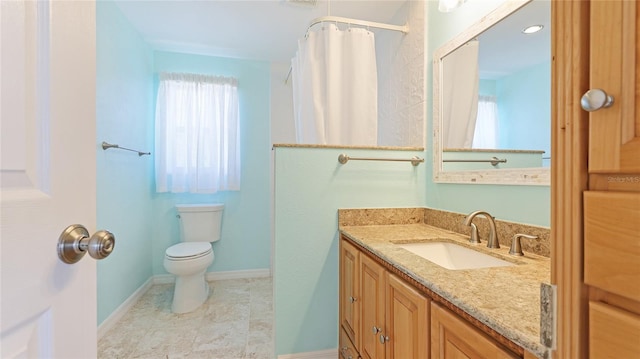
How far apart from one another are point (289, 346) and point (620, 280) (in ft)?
5.24

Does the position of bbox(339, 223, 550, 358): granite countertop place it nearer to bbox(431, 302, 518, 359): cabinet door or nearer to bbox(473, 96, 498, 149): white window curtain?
bbox(431, 302, 518, 359): cabinet door

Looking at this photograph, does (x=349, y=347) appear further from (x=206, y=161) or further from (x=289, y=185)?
(x=206, y=161)

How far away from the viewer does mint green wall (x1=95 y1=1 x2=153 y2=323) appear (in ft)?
6.31

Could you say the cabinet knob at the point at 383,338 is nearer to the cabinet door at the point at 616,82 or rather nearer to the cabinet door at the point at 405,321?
the cabinet door at the point at 405,321

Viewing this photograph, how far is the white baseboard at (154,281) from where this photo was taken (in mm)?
2008

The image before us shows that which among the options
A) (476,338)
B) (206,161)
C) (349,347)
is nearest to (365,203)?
(349,347)

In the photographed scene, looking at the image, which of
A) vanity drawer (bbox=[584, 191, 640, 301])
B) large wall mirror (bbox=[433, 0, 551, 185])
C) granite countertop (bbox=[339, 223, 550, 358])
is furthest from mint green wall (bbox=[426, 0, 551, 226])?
vanity drawer (bbox=[584, 191, 640, 301])

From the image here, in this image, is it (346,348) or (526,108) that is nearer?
(526,108)

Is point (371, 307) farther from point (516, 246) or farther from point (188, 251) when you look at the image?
point (188, 251)

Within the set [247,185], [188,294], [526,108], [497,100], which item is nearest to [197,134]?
[247,185]

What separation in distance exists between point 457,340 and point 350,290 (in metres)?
0.82

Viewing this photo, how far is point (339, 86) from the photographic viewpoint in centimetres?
178

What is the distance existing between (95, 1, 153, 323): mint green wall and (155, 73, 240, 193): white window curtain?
6.4 inches

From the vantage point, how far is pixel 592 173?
0.34 meters
